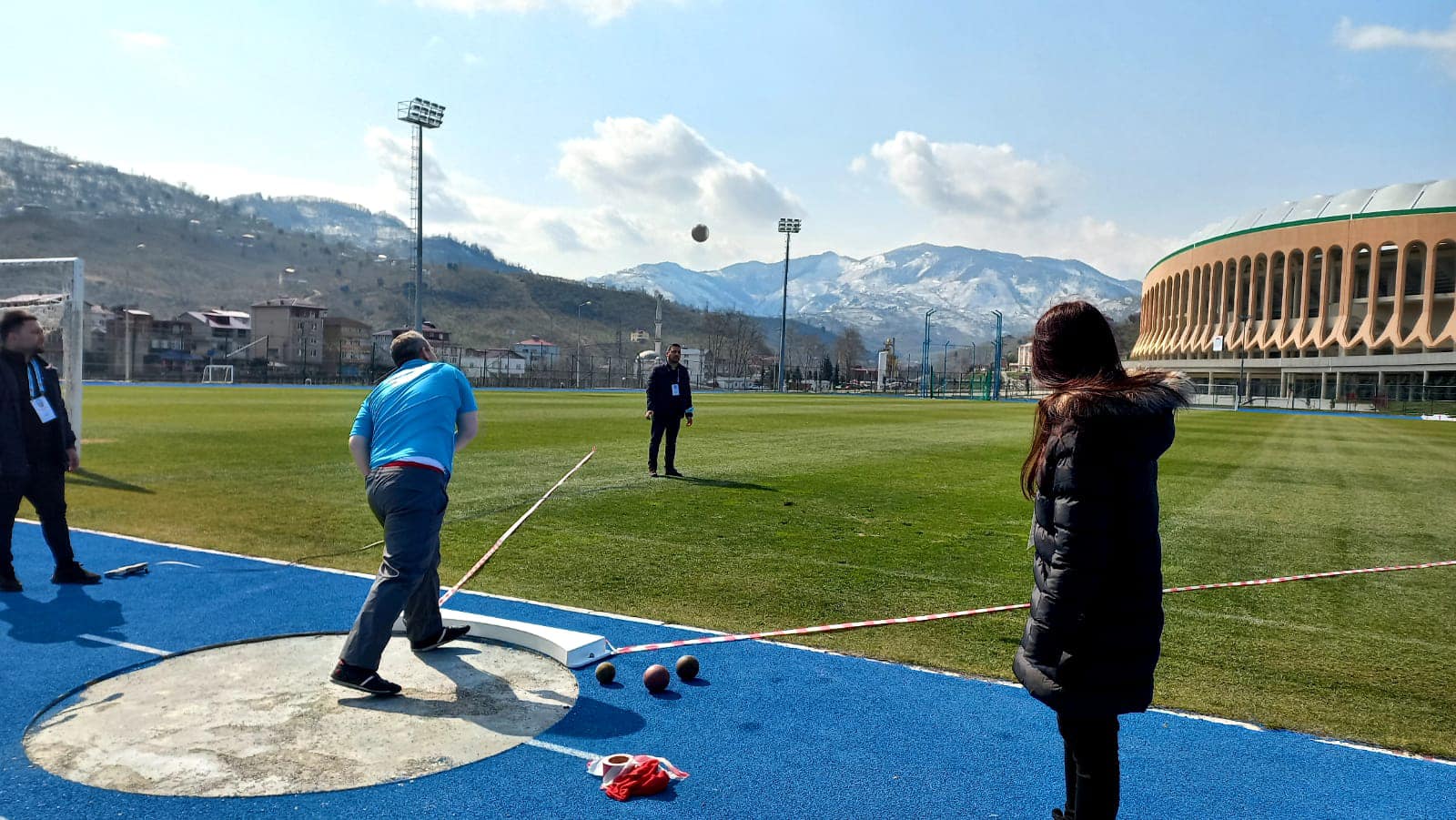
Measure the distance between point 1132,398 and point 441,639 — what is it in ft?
15.4

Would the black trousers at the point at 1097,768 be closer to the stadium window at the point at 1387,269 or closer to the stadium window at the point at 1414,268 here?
the stadium window at the point at 1414,268

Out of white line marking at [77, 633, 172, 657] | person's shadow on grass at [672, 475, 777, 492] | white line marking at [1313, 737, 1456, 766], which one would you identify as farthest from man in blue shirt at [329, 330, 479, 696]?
person's shadow on grass at [672, 475, 777, 492]

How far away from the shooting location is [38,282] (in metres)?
15.3

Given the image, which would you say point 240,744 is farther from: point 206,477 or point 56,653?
point 206,477

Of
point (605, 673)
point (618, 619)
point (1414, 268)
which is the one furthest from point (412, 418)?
point (1414, 268)

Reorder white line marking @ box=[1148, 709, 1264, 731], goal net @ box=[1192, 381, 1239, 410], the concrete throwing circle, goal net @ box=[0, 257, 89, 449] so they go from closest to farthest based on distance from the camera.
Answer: the concrete throwing circle < white line marking @ box=[1148, 709, 1264, 731] < goal net @ box=[0, 257, 89, 449] < goal net @ box=[1192, 381, 1239, 410]

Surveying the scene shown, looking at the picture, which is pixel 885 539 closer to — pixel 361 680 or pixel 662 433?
pixel 662 433

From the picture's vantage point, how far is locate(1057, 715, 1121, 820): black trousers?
3.32 meters

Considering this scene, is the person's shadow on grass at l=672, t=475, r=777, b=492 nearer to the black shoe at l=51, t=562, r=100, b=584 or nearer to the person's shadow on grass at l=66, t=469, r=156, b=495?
the person's shadow on grass at l=66, t=469, r=156, b=495

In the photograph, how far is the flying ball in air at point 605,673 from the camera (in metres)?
5.37

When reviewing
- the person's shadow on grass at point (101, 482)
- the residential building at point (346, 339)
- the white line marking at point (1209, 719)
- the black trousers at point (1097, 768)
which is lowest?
the person's shadow on grass at point (101, 482)

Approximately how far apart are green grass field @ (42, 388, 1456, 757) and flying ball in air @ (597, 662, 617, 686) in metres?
1.38

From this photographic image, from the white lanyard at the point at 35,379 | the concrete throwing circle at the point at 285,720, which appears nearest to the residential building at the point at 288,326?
the white lanyard at the point at 35,379

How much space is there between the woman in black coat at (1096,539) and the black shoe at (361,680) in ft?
11.7
